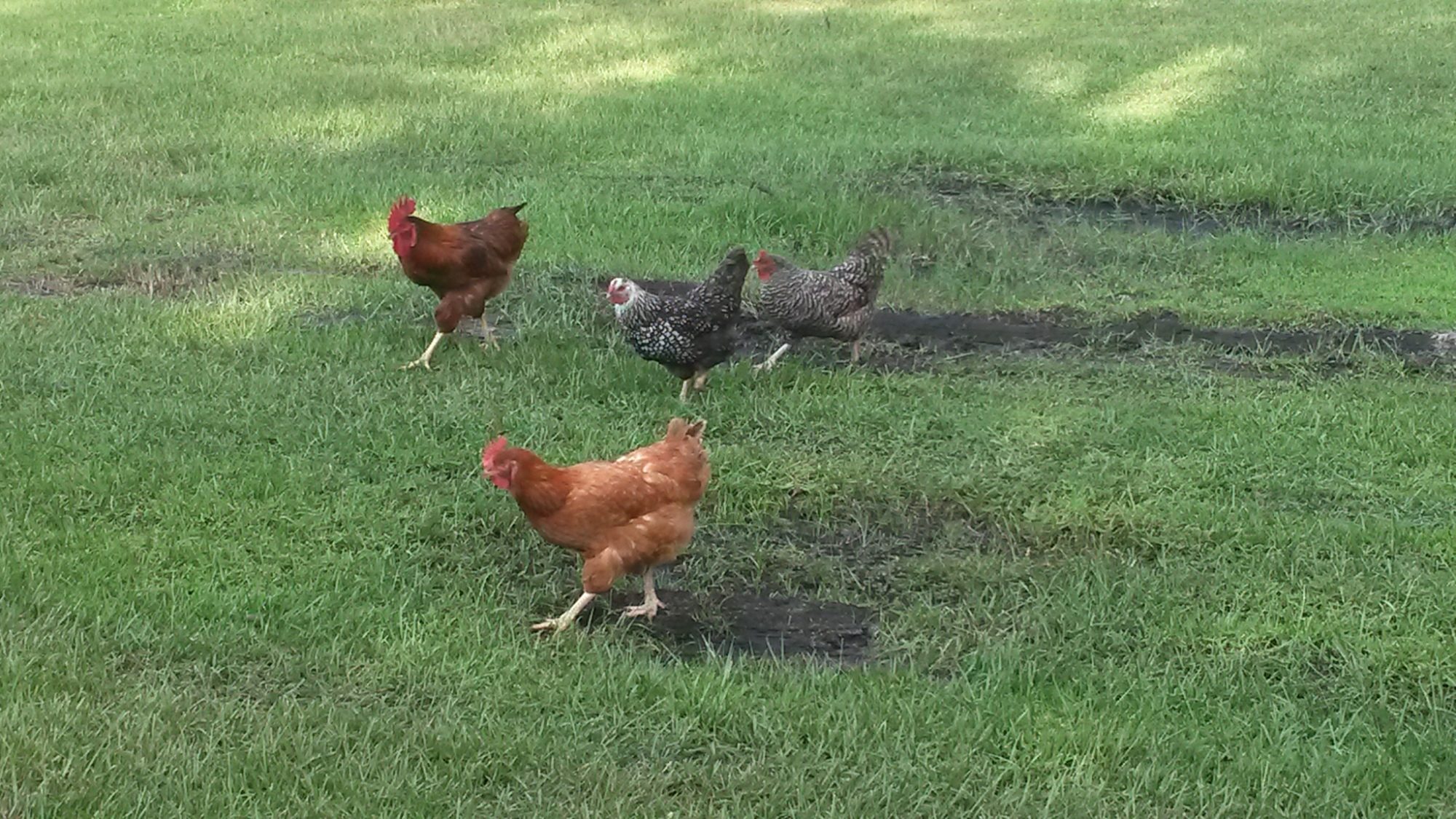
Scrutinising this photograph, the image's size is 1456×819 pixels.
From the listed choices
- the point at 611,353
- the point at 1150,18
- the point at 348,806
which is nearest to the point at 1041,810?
the point at 348,806

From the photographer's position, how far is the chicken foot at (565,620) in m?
4.21

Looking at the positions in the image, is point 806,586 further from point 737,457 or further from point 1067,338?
Result: point 1067,338

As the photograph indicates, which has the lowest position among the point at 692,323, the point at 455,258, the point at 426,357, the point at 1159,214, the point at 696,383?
the point at 1159,214

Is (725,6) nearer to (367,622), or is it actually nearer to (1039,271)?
(1039,271)

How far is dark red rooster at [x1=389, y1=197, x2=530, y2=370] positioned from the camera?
20.0 feet

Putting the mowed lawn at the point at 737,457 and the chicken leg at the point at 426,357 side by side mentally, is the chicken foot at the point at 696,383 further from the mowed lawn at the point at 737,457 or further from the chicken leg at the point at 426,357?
the chicken leg at the point at 426,357

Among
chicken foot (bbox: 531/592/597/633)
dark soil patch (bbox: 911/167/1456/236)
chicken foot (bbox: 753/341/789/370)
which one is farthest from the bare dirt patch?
dark soil patch (bbox: 911/167/1456/236)

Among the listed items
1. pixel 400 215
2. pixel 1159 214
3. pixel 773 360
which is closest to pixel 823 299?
pixel 773 360

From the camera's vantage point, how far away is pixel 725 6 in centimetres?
1369

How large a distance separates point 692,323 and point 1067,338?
204cm

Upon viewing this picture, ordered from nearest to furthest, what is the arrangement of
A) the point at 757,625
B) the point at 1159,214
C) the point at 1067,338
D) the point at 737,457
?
the point at 757,625, the point at 737,457, the point at 1067,338, the point at 1159,214

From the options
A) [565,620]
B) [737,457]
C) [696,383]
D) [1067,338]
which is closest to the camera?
[565,620]

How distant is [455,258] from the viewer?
6141 millimetres

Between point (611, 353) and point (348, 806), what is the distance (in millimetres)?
3196
